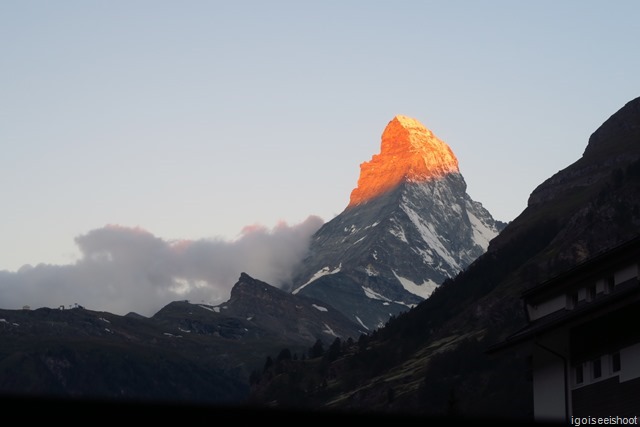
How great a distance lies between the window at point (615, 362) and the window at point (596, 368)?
1.01 metres

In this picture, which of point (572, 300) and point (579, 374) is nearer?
point (579, 374)

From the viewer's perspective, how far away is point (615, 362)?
1574 inches

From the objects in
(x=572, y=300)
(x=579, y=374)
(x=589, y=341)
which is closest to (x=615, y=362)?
(x=589, y=341)

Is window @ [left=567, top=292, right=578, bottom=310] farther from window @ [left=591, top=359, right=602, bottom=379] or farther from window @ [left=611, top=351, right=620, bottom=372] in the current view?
window @ [left=611, top=351, right=620, bottom=372]

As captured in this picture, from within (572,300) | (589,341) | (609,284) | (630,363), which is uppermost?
(572,300)

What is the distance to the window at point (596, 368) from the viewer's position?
135 ft

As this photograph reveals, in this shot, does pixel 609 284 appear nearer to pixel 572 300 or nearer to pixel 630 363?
pixel 572 300

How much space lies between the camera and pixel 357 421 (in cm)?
1204

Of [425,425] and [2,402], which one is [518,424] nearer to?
[425,425]

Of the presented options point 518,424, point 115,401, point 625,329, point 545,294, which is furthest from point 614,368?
point 115,401

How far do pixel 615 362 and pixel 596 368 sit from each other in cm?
155

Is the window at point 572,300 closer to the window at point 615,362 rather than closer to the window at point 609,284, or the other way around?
the window at point 609,284

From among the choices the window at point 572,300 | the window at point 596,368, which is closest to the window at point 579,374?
the window at point 596,368

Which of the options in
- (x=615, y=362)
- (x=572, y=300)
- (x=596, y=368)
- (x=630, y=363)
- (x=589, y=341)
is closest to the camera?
(x=630, y=363)
